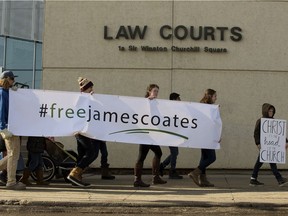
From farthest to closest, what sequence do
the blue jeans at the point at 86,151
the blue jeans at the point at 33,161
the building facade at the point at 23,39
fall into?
the building facade at the point at 23,39
the blue jeans at the point at 33,161
the blue jeans at the point at 86,151

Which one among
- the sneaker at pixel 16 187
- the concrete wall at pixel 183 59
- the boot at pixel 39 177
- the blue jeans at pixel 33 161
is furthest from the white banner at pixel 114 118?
the concrete wall at pixel 183 59

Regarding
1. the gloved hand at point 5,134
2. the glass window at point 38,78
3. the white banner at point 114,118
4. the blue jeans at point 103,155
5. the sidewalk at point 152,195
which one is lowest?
the sidewalk at point 152,195

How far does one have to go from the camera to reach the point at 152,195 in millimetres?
8109

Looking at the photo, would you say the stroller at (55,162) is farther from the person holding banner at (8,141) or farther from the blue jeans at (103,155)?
the person holding banner at (8,141)

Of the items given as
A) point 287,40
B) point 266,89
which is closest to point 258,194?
point 266,89

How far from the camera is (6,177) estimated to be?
8.84m

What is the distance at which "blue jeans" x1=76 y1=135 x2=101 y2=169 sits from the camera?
8.61 metres

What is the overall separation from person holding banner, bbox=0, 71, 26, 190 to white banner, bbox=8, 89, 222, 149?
16cm

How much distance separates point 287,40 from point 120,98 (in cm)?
471

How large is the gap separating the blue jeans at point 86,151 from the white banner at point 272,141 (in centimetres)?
315

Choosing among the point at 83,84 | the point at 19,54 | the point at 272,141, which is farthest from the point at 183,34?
the point at 19,54

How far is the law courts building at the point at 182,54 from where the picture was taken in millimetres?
11422

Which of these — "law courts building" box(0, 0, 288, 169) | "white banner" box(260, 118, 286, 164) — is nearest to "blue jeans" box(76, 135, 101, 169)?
"law courts building" box(0, 0, 288, 169)

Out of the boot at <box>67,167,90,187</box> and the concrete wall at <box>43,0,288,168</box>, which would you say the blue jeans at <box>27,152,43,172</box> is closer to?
the boot at <box>67,167,90,187</box>
